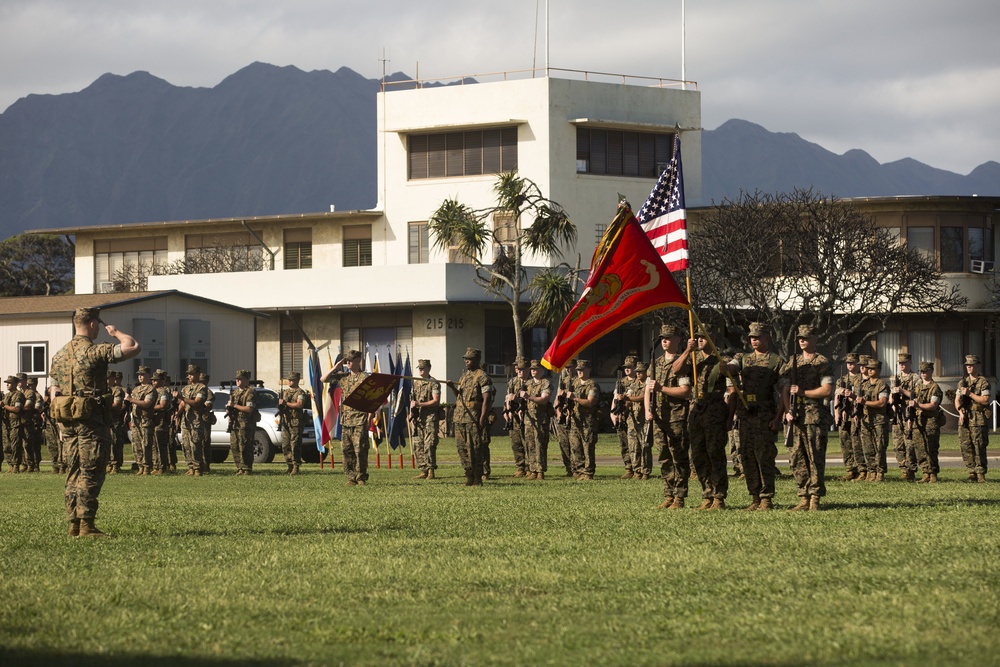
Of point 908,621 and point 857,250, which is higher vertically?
point 857,250

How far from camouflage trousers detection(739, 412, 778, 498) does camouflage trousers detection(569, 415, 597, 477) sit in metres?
8.72

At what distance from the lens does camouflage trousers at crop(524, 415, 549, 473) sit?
2489cm

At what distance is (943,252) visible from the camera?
2063 inches

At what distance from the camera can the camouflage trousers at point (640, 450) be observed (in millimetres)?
24109

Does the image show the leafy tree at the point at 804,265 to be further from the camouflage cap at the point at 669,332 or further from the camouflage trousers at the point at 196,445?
the camouflage cap at the point at 669,332

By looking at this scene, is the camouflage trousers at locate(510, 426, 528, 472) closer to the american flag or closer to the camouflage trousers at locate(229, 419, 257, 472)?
the camouflage trousers at locate(229, 419, 257, 472)

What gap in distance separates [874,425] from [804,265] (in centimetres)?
2428

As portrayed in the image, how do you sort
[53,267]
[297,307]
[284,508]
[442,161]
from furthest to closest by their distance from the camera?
[53,267], [442,161], [297,307], [284,508]

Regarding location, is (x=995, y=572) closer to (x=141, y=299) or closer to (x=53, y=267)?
(x=141, y=299)

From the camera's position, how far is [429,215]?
188 ft

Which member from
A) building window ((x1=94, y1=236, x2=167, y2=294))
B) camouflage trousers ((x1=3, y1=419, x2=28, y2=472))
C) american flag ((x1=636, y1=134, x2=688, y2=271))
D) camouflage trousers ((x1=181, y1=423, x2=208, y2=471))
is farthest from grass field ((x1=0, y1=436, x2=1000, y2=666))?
building window ((x1=94, y1=236, x2=167, y2=294))

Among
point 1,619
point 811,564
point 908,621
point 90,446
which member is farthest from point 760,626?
point 90,446

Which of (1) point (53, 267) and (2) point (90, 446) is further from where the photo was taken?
(1) point (53, 267)

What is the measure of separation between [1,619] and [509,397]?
1702 cm
